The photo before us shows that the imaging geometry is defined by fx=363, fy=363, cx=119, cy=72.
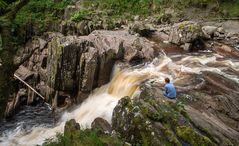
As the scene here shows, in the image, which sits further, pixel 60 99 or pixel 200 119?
pixel 60 99

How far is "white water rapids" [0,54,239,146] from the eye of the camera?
18.0 metres

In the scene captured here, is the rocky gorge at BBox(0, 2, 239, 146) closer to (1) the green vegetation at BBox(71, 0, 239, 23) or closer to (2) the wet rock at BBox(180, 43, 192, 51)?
(2) the wet rock at BBox(180, 43, 192, 51)

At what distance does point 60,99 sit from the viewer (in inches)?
824

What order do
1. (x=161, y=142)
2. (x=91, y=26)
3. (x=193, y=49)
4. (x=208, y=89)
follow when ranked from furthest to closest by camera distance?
1. (x=91, y=26)
2. (x=193, y=49)
3. (x=208, y=89)
4. (x=161, y=142)

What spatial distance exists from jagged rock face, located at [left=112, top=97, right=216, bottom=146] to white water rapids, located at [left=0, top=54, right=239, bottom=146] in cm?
626

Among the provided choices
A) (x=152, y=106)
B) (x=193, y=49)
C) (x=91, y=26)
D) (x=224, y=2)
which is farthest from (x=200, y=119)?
(x=224, y=2)

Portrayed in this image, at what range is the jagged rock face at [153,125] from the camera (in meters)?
10.1

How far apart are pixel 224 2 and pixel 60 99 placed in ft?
58.3

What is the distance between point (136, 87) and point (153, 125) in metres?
7.81

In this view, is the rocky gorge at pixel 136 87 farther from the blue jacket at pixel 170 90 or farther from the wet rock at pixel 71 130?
the blue jacket at pixel 170 90

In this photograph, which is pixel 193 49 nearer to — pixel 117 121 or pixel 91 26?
pixel 91 26

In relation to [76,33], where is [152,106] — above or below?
above

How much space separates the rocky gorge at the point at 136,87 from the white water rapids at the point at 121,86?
0.05 metres

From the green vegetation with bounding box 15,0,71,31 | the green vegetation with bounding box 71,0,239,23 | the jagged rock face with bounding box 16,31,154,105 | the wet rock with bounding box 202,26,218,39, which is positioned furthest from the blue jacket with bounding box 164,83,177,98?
the green vegetation with bounding box 15,0,71,31
